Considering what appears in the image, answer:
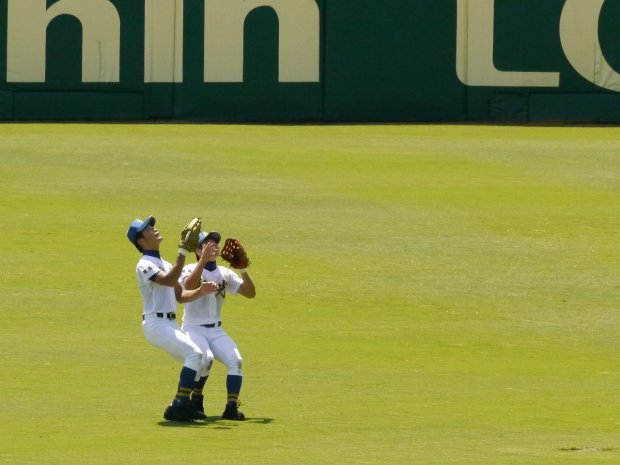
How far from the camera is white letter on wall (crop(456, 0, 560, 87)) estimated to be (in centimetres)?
3288

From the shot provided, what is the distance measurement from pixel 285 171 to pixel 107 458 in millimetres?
16449

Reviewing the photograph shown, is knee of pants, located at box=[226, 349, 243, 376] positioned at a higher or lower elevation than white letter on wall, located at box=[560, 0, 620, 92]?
lower

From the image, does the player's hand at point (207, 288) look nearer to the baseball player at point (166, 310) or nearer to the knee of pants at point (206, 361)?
the baseball player at point (166, 310)

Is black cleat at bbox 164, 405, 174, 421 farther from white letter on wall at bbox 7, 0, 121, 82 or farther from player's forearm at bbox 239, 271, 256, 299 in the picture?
white letter on wall at bbox 7, 0, 121, 82

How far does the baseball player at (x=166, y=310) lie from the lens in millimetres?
11789

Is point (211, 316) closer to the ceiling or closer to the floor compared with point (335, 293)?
closer to the ceiling

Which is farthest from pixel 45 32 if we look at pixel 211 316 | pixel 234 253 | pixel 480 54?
pixel 234 253

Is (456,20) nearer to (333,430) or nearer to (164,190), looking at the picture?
(164,190)

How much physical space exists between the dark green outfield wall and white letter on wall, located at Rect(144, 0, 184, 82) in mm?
32

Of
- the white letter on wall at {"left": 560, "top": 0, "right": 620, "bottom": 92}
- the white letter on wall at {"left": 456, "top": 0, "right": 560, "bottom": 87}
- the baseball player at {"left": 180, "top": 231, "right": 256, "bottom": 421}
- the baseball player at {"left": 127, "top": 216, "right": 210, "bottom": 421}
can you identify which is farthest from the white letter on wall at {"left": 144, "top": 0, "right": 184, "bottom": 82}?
the baseball player at {"left": 127, "top": 216, "right": 210, "bottom": 421}

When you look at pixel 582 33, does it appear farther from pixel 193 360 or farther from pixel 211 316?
pixel 193 360

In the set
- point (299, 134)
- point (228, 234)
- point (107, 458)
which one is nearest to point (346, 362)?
point (107, 458)

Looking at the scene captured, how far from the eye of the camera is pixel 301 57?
32875 millimetres

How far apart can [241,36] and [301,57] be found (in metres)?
1.46
